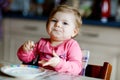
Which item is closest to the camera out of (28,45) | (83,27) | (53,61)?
(53,61)

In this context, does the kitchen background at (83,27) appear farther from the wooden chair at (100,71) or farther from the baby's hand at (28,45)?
the baby's hand at (28,45)

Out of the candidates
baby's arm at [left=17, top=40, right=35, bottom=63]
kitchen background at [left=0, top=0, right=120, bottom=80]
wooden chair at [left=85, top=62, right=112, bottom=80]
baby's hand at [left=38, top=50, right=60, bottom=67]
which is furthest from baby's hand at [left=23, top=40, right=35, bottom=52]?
kitchen background at [left=0, top=0, right=120, bottom=80]

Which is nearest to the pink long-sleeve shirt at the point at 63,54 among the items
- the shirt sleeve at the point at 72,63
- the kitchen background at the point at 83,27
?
the shirt sleeve at the point at 72,63

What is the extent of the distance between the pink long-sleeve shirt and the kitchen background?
4.81 ft

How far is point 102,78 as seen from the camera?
1137mm

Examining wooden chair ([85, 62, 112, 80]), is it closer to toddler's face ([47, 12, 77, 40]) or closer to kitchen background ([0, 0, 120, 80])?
toddler's face ([47, 12, 77, 40])

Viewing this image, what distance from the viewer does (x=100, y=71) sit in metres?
1.18

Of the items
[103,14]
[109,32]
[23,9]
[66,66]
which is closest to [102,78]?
Answer: [66,66]

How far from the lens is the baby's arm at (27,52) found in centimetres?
116

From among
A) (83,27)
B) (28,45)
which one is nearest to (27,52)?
(28,45)

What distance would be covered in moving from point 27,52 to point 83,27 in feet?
5.29

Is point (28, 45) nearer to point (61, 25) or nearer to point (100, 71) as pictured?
point (61, 25)

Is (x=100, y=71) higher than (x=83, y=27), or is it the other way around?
(x=83, y=27)

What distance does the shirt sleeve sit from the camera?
3.56 feet
